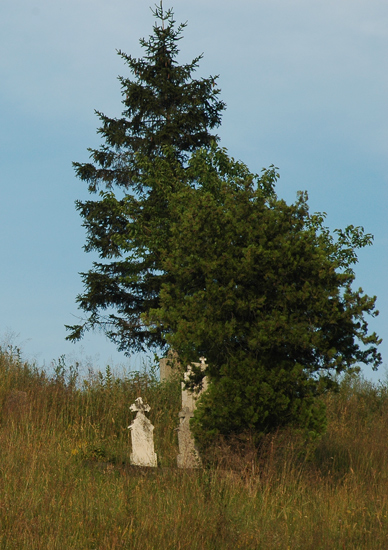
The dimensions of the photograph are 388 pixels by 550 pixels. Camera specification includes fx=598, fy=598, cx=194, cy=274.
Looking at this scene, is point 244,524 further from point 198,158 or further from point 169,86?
point 169,86

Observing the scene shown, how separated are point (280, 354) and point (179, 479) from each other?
2.53m

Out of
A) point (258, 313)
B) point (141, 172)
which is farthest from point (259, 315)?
point (141, 172)

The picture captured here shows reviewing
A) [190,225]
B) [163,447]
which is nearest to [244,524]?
[190,225]

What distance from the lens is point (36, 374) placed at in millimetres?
14602

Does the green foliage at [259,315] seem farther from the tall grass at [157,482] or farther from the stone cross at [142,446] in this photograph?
the stone cross at [142,446]

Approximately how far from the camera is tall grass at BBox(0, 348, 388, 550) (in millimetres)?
6074

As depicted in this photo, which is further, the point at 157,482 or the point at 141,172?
the point at 141,172

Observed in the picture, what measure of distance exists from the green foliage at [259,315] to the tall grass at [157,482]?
595 mm

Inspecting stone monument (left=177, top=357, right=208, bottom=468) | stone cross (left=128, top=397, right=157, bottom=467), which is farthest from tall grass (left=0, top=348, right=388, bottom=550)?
stone monument (left=177, top=357, right=208, bottom=468)

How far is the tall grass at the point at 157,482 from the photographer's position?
607 centimetres

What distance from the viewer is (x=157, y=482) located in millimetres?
8023

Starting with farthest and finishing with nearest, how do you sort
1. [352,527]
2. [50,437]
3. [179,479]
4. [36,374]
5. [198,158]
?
[198,158], [36,374], [50,437], [179,479], [352,527]

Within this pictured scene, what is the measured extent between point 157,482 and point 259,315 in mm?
2934

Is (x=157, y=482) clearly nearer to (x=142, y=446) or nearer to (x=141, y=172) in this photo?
(x=142, y=446)
